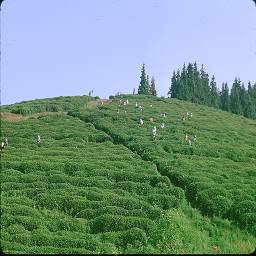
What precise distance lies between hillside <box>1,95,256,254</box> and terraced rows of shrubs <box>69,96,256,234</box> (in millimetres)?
107

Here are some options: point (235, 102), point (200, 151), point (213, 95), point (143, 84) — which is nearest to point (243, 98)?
point (235, 102)

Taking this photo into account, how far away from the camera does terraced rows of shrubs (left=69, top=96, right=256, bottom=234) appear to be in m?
35.4

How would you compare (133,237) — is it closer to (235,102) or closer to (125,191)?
(125,191)

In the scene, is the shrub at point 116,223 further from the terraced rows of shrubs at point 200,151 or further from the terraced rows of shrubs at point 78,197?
the terraced rows of shrubs at point 200,151

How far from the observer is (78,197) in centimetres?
3347

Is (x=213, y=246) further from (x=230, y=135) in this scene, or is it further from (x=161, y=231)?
(x=230, y=135)

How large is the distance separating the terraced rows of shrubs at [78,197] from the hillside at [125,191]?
2.4 inches

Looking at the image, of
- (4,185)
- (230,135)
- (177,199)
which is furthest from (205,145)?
(4,185)

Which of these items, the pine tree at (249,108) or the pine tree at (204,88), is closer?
the pine tree at (249,108)

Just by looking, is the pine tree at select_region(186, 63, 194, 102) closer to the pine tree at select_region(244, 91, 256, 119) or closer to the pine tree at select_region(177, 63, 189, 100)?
the pine tree at select_region(177, 63, 189, 100)

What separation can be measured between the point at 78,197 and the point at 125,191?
3.71 meters

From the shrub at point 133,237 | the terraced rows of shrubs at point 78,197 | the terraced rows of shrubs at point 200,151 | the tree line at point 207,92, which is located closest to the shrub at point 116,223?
the terraced rows of shrubs at point 78,197

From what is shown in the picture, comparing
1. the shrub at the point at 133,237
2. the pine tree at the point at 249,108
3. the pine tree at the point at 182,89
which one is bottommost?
Answer: the shrub at the point at 133,237

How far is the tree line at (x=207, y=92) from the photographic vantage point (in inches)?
5305
